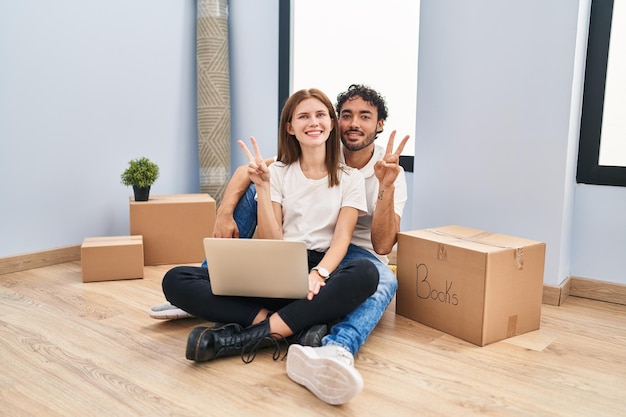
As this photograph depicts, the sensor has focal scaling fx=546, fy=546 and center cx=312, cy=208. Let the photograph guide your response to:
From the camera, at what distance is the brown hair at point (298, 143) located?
1799 millimetres

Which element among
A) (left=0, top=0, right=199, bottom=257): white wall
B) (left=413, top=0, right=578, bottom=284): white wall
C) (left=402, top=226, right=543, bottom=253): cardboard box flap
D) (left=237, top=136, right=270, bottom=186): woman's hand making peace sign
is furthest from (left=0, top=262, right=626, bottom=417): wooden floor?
(left=0, top=0, right=199, bottom=257): white wall

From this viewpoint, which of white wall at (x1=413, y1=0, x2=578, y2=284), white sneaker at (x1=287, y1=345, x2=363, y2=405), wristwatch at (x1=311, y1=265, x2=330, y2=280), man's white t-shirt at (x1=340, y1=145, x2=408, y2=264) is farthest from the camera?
white wall at (x1=413, y1=0, x2=578, y2=284)

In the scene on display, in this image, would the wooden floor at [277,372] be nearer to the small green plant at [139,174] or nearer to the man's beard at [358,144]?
the man's beard at [358,144]

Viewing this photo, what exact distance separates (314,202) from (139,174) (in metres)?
1.14

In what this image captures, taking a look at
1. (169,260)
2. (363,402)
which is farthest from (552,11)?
(169,260)

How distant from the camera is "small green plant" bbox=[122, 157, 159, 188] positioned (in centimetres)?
258

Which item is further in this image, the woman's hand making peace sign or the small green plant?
the small green plant

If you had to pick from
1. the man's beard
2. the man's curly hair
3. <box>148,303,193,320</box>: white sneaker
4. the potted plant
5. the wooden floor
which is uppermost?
the man's curly hair

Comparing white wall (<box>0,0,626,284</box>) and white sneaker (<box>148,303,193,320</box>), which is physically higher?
white wall (<box>0,0,626,284</box>)

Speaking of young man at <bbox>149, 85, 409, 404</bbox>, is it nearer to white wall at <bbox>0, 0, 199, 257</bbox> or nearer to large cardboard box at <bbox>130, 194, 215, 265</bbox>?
large cardboard box at <bbox>130, 194, 215, 265</bbox>

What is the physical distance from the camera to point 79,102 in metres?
2.62

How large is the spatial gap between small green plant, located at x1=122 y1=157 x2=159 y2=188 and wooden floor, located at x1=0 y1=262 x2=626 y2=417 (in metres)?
0.74

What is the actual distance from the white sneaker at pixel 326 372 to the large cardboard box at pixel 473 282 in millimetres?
478

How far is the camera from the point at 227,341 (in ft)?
4.98
